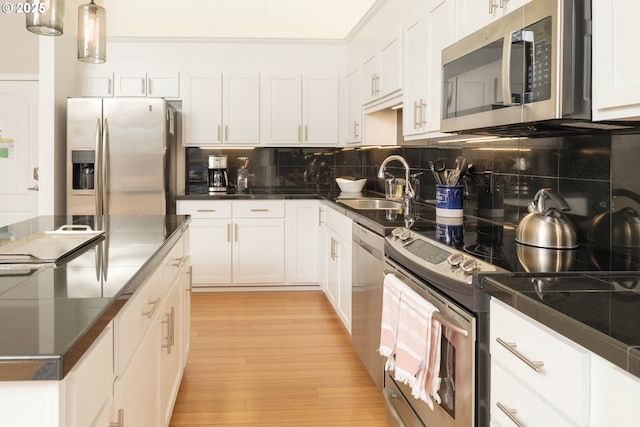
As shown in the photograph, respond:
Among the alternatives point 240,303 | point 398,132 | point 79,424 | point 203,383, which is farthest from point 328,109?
point 79,424

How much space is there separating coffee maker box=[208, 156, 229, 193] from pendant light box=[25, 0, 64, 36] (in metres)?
3.50

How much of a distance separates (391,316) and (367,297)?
0.78 m

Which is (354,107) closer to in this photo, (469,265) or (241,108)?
(241,108)

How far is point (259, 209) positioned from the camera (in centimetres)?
539

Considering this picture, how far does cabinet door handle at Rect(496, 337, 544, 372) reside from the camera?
130 centimetres

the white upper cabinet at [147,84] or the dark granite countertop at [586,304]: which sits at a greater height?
the white upper cabinet at [147,84]

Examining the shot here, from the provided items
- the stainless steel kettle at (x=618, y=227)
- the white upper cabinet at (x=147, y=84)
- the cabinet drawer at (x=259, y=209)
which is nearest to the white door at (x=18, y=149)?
the white upper cabinet at (x=147, y=84)

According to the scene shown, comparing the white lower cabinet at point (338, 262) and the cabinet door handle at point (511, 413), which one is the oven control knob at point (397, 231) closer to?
the white lower cabinet at point (338, 262)

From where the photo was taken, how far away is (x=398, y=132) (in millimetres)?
4664

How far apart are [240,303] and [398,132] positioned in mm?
1989

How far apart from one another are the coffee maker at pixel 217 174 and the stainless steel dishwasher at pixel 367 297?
96.4 inches

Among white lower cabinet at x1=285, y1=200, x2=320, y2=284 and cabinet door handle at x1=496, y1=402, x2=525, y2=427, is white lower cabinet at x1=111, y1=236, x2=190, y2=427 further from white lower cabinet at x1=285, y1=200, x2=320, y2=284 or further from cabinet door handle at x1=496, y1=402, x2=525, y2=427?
white lower cabinet at x1=285, y1=200, x2=320, y2=284

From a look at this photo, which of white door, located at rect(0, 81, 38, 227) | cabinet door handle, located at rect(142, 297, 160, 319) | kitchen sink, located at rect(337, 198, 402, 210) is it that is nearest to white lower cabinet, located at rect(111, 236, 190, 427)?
cabinet door handle, located at rect(142, 297, 160, 319)

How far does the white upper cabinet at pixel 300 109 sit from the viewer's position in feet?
18.7
